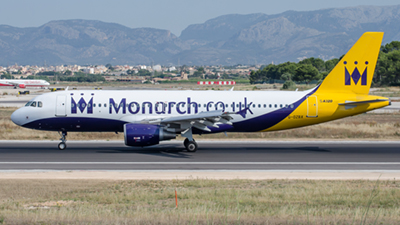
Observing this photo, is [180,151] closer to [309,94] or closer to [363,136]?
[309,94]

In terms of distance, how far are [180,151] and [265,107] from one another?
21.8 ft

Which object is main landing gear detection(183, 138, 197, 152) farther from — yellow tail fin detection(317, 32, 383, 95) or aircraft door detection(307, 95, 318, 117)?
yellow tail fin detection(317, 32, 383, 95)

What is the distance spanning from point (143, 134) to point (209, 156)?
4.46 m

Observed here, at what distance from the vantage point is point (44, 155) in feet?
90.8

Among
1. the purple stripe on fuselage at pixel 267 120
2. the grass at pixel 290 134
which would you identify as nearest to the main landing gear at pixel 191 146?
the purple stripe on fuselage at pixel 267 120

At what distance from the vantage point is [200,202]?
15.5 m

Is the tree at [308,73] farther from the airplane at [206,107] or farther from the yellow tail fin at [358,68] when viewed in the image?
the airplane at [206,107]

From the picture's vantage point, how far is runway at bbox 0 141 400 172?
2458 cm

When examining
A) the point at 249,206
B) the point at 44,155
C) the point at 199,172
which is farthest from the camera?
the point at 44,155

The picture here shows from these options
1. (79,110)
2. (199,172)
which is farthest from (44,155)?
(199,172)

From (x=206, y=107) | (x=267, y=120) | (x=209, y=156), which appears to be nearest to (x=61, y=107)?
(x=206, y=107)

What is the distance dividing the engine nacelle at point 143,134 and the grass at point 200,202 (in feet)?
24.9

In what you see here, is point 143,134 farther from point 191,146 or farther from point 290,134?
point 290,134

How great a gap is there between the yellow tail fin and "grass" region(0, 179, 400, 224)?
12.3 meters
